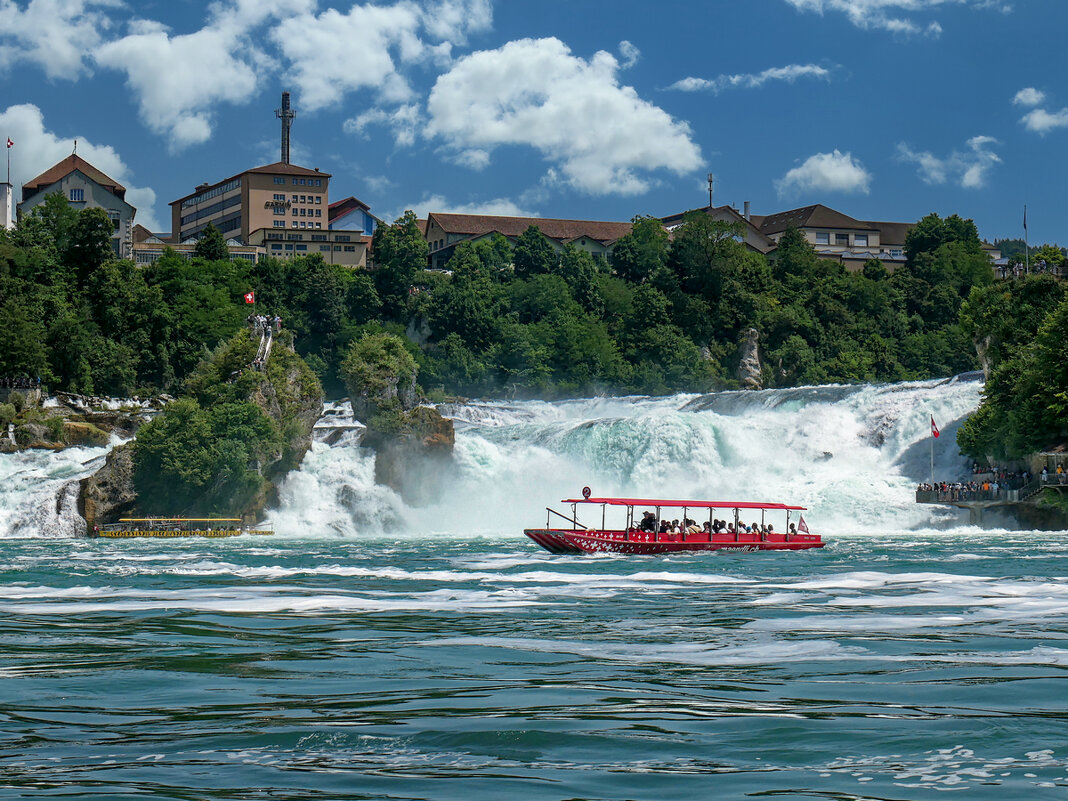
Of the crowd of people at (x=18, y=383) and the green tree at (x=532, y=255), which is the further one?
the green tree at (x=532, y=255)

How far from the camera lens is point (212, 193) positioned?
5792 inches

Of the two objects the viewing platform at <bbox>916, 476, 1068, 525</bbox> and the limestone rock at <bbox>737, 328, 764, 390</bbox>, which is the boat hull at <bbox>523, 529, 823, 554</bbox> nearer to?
the viewing platform at <bbox>916, 476, 1068, 525</bbox>

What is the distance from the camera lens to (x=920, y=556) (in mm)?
40812

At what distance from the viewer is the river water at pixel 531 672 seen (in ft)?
39.6

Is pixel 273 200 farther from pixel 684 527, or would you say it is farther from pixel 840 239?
pixel 684 527

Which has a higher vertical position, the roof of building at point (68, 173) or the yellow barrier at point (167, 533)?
the roof of building at point (68, 173)

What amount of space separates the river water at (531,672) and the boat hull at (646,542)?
95cm

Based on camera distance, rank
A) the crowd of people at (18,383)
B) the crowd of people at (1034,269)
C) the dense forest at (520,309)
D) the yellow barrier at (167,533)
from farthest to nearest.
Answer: the dense forest at (520,309) < the crowd of people at (1034,269) < the crowd of people at (18,383) < the yellow barrier at (167,533)

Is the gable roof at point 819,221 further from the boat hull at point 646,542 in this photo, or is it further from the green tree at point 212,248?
the boat hull at point 646,542

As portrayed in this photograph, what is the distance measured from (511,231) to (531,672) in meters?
118

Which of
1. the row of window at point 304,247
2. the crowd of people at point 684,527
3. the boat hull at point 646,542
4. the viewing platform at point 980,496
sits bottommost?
the boat hull at point 646,542

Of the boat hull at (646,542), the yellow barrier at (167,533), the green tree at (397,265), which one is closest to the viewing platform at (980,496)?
the boat hull at (646,542)

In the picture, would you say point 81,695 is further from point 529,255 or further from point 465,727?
point 529,255

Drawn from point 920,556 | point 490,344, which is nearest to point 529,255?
point 490,344
